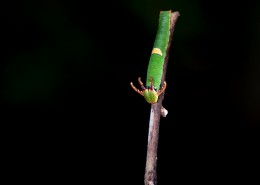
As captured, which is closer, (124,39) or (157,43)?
(157,43)

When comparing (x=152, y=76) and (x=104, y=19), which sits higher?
(x=104, y=19)

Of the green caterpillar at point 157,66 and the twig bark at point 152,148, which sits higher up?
the green caterpillar at point 157,66

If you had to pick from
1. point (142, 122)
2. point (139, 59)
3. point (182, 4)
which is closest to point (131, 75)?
point (139, 59)

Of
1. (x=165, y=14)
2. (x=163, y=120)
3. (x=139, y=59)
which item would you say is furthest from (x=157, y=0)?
(x=165, y=14)

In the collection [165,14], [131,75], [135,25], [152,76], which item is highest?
[135,25]

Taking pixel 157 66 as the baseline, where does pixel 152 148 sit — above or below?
below

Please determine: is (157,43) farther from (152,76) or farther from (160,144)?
(160,144)

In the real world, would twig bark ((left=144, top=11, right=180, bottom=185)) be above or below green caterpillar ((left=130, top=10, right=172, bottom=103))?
below
